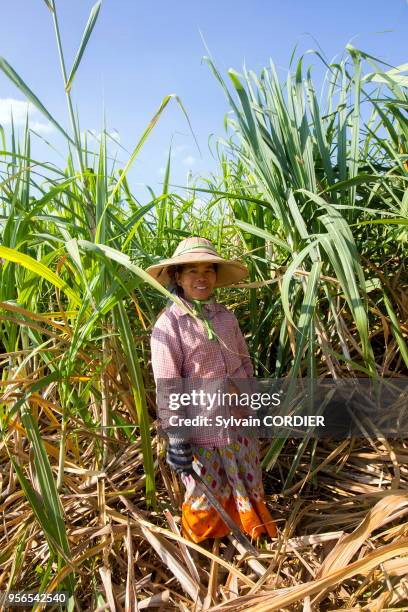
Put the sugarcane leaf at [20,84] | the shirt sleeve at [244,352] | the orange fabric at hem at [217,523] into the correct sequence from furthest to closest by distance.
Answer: the shirt sleeve at [244,352]
the orange fabric at hem at [217,523]
the sugarcane leaf at [20,84]

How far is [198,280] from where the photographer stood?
1384 mm

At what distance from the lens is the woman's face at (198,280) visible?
1.39 meters

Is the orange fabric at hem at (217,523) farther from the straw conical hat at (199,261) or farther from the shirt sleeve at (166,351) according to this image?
the straw conical hat at (199,261)

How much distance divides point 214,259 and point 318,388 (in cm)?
50

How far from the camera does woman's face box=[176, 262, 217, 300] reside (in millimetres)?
1387

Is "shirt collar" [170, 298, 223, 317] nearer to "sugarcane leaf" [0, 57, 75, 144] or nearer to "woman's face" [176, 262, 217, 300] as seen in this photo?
"woman's face" [176, 262, 217, 300]

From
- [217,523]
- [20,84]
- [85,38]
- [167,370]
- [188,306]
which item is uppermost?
[85,38]

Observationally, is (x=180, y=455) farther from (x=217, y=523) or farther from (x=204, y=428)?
(x=217, y=523)

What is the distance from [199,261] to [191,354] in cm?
24

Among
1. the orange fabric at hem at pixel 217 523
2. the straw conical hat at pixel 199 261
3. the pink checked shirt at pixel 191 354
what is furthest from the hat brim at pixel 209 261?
the orange fabric at hem at pixel 217 523

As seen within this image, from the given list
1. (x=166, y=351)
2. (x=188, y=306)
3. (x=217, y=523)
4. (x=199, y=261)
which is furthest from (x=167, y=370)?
(x=217, y=523)

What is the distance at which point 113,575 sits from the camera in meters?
1.27

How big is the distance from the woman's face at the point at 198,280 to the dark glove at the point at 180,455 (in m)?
0.37

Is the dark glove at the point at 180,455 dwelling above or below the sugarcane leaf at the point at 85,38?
below
